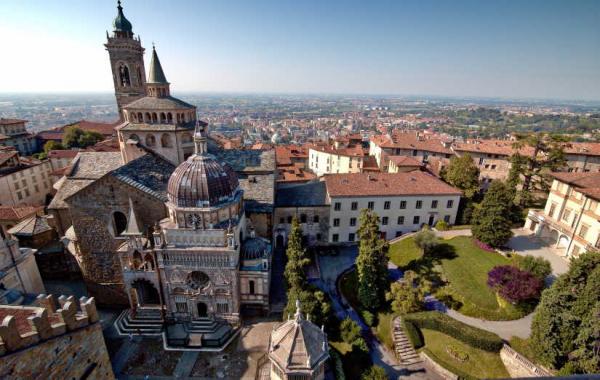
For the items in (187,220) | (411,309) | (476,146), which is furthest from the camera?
(476,146)

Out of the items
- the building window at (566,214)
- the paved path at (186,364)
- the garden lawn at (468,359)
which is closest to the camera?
the garden lawn at (468,359)

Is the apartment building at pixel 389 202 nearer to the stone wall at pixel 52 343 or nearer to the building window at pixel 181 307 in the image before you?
the building window at pixel 181 307

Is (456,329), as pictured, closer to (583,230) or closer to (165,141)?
(583,230)

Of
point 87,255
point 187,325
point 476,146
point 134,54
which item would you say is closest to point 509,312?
point 187,325

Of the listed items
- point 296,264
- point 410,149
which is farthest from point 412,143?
point 296,264

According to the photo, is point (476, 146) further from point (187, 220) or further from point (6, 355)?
point (6, 355)

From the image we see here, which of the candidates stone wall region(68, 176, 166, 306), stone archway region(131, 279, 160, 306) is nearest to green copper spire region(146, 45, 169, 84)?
stone wall region(68, 176, 166, 306)

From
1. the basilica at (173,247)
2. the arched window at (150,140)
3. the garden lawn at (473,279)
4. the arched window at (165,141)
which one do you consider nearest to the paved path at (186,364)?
the basilica at (173,247)

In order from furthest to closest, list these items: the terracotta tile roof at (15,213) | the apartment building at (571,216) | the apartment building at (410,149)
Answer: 1. the apartment building at (410,149)
2. the terracotta tile roof at (15,213)
3. the apartment building at (571,216)
